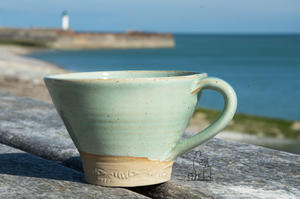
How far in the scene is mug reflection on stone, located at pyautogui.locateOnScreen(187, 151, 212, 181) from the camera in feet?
3.24

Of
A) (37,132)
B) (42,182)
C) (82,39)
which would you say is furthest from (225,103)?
(82,39)

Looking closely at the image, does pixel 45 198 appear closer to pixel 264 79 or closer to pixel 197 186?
pixel 197 186

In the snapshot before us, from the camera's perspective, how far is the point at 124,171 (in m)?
0.91

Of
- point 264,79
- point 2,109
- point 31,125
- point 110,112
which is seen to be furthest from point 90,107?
point 264,79

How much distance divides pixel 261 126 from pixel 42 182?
30.6ft

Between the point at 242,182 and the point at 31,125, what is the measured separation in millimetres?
858

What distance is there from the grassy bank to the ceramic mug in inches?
325

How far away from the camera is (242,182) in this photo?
3.17 feet

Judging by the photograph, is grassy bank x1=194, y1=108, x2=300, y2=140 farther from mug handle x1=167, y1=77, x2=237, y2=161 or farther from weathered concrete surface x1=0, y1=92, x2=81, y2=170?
mug handle x1=167, y1=77, x2=237, y2=161

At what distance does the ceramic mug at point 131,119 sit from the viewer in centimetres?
86

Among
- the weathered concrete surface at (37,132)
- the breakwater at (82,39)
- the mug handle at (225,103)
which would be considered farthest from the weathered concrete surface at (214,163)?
the breakwater at (82,39)

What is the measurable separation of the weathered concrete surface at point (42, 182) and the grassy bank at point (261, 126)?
321 inches

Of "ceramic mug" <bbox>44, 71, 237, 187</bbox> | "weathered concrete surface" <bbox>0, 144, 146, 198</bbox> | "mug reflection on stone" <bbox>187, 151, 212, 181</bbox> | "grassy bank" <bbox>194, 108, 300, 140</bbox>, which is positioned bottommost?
"grassy bank" <bbox>194, 108, 300, 140</bbox>

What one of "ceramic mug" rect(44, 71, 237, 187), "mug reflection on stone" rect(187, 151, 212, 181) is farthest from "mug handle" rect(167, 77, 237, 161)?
"mug reflection on stone" rect(187, 151, 212, 181)
